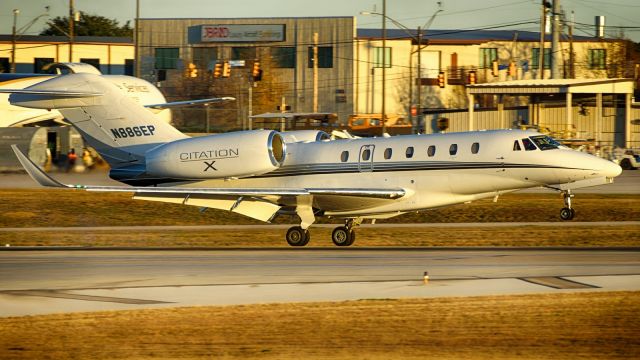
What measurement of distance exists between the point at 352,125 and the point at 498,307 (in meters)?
54.7

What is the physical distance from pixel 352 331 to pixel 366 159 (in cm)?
1306

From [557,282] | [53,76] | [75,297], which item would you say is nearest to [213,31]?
[53,76]

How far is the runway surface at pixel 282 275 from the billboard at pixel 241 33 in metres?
61.0

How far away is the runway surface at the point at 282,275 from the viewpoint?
56.4ft

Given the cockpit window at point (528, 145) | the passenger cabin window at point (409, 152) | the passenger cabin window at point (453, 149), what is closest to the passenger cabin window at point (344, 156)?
the passenger cabin window at point (409, 152)

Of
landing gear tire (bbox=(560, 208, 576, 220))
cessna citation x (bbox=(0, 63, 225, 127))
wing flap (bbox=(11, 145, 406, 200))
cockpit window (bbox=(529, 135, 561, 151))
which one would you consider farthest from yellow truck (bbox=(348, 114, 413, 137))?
cockpit window (bbox=(529, 135, 561, 151))

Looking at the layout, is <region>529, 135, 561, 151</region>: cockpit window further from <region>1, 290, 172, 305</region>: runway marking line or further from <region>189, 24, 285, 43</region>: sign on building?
<region>189, 24, 285, 43</region>: sign on building

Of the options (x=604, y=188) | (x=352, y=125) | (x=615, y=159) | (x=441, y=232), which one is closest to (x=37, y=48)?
(x=352, y=125)

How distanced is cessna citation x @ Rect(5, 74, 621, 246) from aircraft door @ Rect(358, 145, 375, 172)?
0.03m

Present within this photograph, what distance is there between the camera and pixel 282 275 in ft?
65.5

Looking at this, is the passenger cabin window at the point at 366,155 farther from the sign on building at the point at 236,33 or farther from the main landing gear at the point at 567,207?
the sign on building at the point at 236,33

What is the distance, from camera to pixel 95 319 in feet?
49.3

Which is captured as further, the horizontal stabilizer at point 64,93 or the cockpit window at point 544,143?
the horizontal stabilizer at point 64,93

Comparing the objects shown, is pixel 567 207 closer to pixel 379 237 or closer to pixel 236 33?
pixel 379 237
